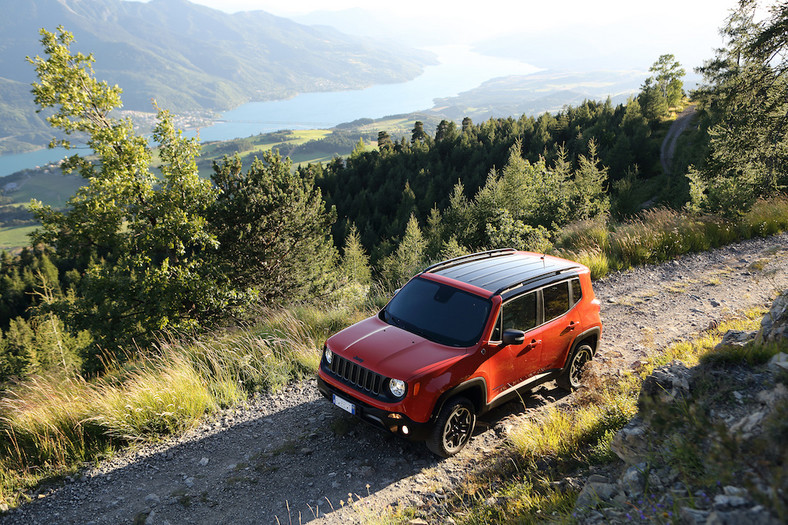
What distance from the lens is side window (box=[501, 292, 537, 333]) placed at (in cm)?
605

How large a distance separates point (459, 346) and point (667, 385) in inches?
87.5

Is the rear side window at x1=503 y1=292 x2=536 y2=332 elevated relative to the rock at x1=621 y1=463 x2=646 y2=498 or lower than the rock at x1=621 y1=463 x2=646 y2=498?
elevated

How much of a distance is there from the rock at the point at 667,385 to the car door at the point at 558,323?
5.42 feet

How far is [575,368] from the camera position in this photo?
727 cm

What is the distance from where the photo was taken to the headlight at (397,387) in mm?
5285

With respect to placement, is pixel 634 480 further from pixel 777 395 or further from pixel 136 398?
pixel 136 398

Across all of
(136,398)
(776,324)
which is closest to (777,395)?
(776,324)

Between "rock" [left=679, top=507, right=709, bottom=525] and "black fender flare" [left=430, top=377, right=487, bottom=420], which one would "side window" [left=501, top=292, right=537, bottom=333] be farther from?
"rock" [left=679, top=507, right=709, bottom=525]

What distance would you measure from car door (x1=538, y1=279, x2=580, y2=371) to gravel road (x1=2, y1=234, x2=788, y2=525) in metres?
0.72

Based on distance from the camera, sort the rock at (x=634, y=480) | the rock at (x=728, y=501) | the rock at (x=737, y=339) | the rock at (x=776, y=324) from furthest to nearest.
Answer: the rock at (x=737, y=339)
the rock at (x=776, y=324)
the rock at (x=634, y=480)
the rock at (x=728, y=501)

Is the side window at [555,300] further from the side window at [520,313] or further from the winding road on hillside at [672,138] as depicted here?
the winding road on hillside at [672,138]

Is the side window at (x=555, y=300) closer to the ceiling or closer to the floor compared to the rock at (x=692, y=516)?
closer to the ceiling

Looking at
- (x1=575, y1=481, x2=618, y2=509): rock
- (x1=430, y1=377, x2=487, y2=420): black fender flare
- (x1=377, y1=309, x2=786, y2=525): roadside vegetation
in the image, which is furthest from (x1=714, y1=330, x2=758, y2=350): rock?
(x1=430, y1=377, x2=487, y2=420): black fender flare

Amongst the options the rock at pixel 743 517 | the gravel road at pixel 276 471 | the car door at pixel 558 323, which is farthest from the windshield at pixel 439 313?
the rock at pixel 743 517
